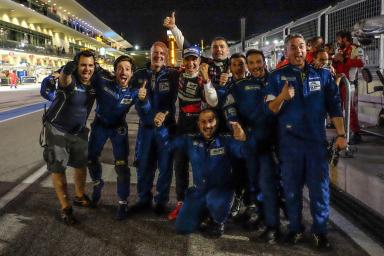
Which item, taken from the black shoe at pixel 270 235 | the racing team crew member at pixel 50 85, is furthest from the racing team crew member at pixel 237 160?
the racing team crew member at pixel 50 85

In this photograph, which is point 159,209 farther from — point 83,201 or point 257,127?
point 257,127

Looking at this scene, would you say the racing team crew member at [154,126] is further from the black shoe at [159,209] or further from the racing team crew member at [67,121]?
the racing team crew member at [67,121]

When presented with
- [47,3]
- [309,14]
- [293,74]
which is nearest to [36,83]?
[47,3]

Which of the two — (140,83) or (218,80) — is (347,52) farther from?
(140,83)

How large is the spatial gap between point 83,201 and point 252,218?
1980 mm

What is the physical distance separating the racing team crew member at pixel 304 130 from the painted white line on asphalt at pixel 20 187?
10.6ft

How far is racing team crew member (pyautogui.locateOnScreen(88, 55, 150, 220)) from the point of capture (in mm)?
4527

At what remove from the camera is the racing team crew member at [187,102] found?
433cm

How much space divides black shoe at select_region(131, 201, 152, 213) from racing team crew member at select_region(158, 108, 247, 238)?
26.7 inches

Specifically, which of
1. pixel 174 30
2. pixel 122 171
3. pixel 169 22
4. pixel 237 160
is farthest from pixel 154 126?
pixel 169 22

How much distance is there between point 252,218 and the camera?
4.18 m

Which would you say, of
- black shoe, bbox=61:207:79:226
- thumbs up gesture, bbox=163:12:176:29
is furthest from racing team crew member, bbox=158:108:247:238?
thumbs up gesture, bbox=163:12:176:29

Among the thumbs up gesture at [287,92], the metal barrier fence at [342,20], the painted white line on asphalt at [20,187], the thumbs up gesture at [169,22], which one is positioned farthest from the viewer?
the metal barrier fence at [342,20]

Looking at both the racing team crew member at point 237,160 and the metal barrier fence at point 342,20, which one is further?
the metal barrier fence at point 342,20
